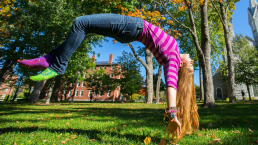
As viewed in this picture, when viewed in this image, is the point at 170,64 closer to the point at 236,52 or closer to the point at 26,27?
the point at 26,27

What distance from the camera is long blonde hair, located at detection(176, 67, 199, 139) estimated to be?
2.21 metres

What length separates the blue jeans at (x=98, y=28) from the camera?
2.05 m

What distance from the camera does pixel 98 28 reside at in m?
2.07

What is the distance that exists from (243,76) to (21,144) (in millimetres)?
33838

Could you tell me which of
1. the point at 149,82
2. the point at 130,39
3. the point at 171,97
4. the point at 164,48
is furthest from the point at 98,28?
the point at 149,82

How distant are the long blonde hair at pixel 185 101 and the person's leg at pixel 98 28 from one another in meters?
1.06

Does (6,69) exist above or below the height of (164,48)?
above

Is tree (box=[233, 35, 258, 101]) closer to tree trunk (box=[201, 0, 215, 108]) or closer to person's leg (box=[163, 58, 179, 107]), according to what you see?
tree trunk (box=[201, 0, 215, 108])

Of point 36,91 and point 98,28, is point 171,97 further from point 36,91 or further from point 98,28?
point 36,91

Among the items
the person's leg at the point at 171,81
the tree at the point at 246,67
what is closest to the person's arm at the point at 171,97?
the person's leg at the point at 171,81

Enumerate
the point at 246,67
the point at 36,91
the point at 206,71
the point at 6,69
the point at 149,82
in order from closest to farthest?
the point at 206,71 → the point at 36,91 → the point at 6,69 → the point at 149,82 → the point at 246,67

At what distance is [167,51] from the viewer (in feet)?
6.83

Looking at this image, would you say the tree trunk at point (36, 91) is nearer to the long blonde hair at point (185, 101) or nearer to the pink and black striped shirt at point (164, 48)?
the pink and black striped shirt at point (164, 48)

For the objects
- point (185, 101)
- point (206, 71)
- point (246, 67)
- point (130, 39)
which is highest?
point (246, 67)
